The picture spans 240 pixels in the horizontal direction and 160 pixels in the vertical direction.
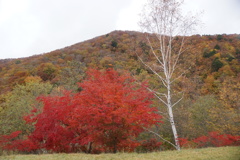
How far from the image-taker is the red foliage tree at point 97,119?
35.7 ft

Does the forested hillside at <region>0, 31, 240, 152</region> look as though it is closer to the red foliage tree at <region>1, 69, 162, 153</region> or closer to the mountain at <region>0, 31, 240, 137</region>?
the mountain at <region>0, 31, 240, 137</region>

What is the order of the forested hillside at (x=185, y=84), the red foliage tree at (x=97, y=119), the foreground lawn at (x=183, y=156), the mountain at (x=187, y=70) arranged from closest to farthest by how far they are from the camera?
the foreground lawn at (x=183, y=156), the red foliage tree at (x=97, y=119), the mountain at (x=187, y=70), the forested hillside at (x=185, y=84)

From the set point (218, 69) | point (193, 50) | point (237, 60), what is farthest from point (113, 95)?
point (237, 60)

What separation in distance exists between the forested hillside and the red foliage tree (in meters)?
3.16

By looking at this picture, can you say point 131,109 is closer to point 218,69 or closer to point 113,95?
point 113,95

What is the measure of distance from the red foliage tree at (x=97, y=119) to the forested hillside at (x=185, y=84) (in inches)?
125

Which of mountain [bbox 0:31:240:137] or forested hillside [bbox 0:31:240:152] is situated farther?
forested hillside [bbox 0:31:240:152]

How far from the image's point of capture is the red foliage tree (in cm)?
1088

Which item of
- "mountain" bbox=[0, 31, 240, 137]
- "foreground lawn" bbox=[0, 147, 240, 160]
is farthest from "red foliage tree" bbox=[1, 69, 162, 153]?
"mountain" bbox=[0, 31, 240, 137]

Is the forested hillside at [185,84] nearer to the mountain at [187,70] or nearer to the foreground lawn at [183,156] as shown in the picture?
the mountain at [187,70]

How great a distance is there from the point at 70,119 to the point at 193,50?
9461 millimetres

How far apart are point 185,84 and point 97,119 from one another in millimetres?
8196

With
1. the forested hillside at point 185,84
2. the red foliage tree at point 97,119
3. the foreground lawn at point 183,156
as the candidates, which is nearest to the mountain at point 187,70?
the forested hillside at point 185,84

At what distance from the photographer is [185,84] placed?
16.0 metres
